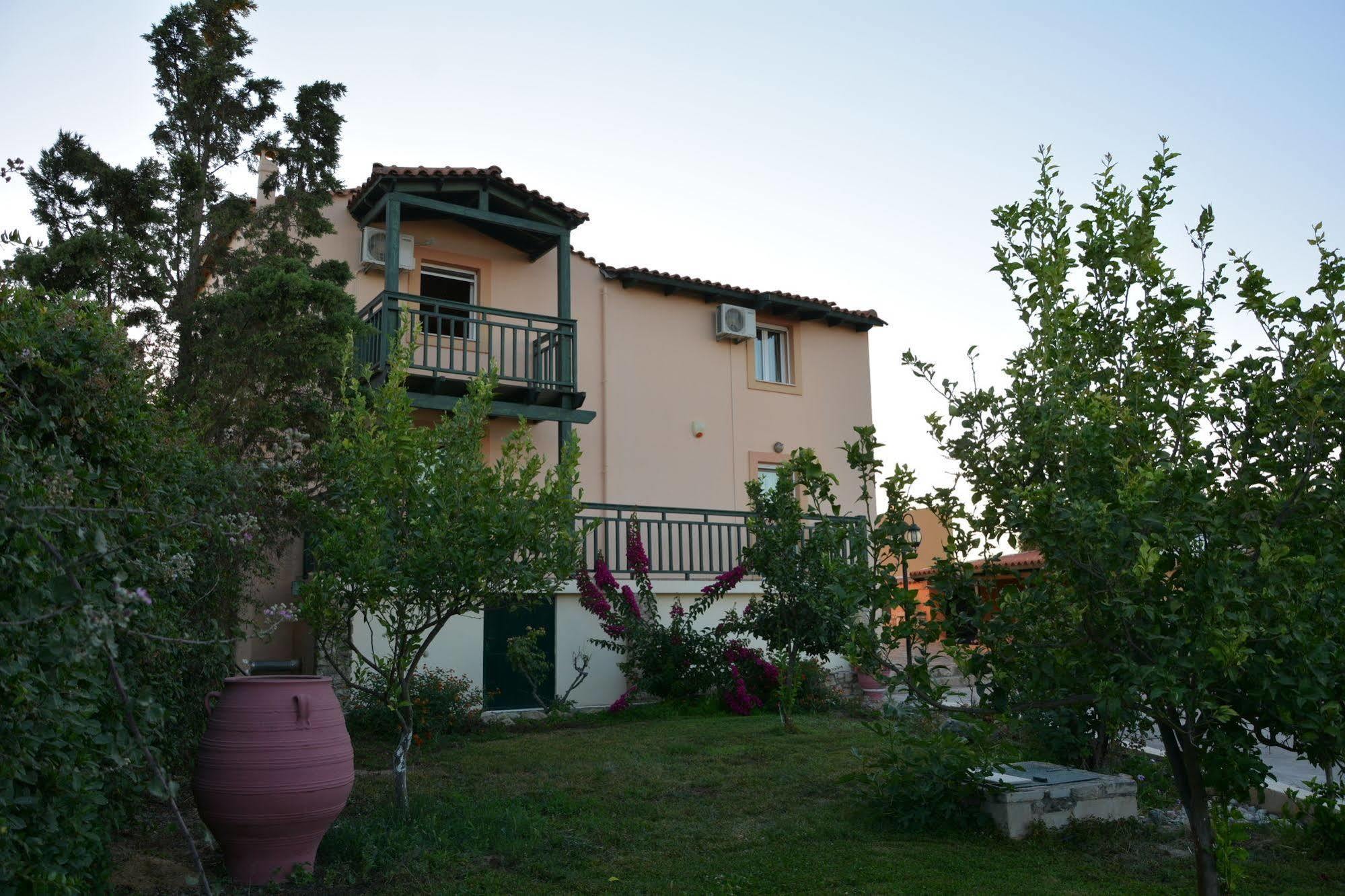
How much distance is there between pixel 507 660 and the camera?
11125 millimetres

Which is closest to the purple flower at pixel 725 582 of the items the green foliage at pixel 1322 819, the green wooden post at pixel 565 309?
the green wooden post at pixel 565 309

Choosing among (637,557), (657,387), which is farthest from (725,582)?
(657,387)

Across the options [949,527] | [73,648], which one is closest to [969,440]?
[949,527]

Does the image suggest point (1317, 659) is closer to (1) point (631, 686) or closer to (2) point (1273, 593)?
(2) point (1273, 593)

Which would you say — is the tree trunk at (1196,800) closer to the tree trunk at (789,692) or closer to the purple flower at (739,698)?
the tree trunk at (789,692)

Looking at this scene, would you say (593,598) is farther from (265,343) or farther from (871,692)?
(265,343)

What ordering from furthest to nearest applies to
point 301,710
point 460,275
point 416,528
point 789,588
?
point 460,275
point 789,588
point 416,528
point 301,710

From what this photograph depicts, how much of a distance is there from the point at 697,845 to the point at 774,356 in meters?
12.0

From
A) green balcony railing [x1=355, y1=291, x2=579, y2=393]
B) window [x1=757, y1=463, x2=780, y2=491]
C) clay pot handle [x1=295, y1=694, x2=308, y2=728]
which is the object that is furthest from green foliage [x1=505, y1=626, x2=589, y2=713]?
window [x1=757, y1=463, x2=780, y2=491]

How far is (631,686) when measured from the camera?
38.2ft

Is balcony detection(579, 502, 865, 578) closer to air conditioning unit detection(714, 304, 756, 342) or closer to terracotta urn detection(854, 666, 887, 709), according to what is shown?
terracotta urn detection(854, 666, 887, 709)

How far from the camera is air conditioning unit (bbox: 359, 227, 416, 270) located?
12.8 meters

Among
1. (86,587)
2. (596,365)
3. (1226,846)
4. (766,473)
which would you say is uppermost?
(596,365)

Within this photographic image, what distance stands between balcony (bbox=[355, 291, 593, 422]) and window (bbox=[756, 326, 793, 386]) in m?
4.19
